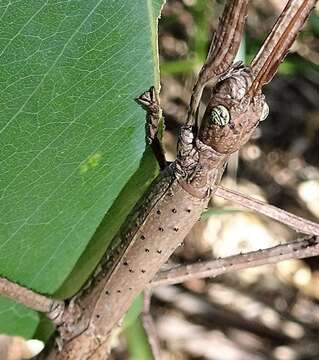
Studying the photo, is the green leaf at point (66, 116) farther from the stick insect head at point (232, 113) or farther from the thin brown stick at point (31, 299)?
the stick insect head at point (232, 113)

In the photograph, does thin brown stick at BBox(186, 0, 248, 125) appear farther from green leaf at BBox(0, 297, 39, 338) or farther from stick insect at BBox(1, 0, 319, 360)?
green leaf at BBox(0, 297, 39, 338)

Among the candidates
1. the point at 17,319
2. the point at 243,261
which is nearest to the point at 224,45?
the point at 243,261

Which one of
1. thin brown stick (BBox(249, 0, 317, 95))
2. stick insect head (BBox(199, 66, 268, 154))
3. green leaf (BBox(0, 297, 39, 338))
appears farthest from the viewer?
green leaf (BBox(0, 297, 39, 338))

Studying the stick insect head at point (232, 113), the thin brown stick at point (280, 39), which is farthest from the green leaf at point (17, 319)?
the thin brown stick at point (280, 39)

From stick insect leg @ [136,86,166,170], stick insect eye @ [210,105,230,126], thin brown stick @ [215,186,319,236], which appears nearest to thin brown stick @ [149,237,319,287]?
thin brown stick @ [215,186,319,236]

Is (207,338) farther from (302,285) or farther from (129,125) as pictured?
(129,125)

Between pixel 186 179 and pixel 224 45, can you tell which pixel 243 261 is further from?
pixel 224 45
